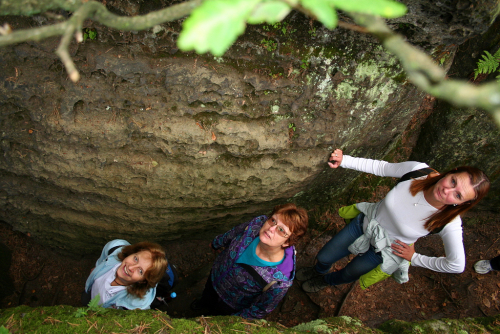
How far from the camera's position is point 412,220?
318 cm

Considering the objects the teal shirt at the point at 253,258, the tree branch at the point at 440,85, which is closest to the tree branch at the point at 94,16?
the tree branch at the point at 440,85

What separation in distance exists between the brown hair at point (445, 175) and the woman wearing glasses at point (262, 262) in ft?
4.15

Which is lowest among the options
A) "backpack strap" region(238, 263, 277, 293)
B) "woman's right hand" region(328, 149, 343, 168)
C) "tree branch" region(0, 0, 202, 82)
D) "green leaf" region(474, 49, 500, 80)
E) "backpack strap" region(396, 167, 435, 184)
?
"backpack strap" region(238, 263, 277, 293)

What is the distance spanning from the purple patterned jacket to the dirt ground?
1842 mm

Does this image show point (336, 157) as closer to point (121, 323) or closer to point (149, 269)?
point (149, 269)

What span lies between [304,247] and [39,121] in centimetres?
473

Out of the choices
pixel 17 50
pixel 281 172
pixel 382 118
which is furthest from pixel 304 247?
pixel 17 50

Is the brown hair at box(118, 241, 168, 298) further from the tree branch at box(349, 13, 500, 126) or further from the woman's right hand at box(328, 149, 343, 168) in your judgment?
the tree branch at box(349, 13, 500, 126)

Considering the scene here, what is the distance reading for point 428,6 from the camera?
2629 mm

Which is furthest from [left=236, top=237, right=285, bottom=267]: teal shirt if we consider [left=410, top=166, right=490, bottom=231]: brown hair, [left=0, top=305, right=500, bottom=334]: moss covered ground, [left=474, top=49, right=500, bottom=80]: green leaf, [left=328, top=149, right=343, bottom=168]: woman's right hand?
[left=474, top=49, right=500, bottom=80]: green leaf

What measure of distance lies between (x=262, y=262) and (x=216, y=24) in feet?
9.17

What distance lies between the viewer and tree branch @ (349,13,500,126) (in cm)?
92

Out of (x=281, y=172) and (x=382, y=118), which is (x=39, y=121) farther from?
(x=382, y=118)

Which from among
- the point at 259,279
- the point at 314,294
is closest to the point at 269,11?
the point at 259,279
